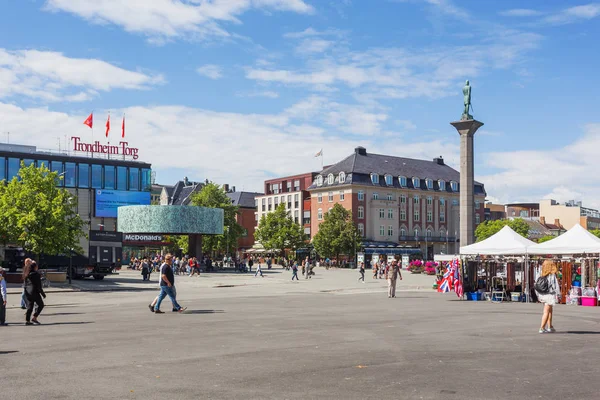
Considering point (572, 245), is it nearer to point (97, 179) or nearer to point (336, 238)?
point (336, 238)

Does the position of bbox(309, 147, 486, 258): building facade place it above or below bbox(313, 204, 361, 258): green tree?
above

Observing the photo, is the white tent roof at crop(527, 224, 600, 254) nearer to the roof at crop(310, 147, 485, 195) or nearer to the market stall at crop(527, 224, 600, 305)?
the market stall at crop(527, 224, 600, 305)

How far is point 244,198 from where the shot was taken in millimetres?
149125

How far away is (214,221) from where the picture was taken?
262ft

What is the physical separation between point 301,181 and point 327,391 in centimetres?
12019

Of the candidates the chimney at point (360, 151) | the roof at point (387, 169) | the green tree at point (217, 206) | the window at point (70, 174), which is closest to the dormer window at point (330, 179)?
the roof at point (387, 169)

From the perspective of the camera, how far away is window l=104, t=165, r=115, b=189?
108438 mm

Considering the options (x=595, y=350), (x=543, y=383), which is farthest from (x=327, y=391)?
(x=595, y=350)

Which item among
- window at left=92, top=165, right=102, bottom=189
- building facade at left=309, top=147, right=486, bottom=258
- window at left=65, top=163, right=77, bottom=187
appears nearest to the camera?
window at left=65, top=163, right=77, bottom=187

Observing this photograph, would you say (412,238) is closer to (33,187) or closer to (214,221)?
(214,221)

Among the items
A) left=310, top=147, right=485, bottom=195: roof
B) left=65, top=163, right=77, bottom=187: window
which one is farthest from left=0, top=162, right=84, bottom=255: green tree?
left=310, top=147, right=485, bottom=195: roof

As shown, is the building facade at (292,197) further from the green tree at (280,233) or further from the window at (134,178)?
the window at (134,178)

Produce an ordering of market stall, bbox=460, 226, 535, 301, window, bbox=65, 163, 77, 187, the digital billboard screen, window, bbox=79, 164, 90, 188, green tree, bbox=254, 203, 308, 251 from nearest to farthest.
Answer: market stall, bbox=460, 226, 535, 301, window, bbox=65, 163, 77, 187, window, bbox=79, 164, 90, 188, the digital billboard screen, green tree, bbox=254, 203, 308, 251

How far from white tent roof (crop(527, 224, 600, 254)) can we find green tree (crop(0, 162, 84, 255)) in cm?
2513
